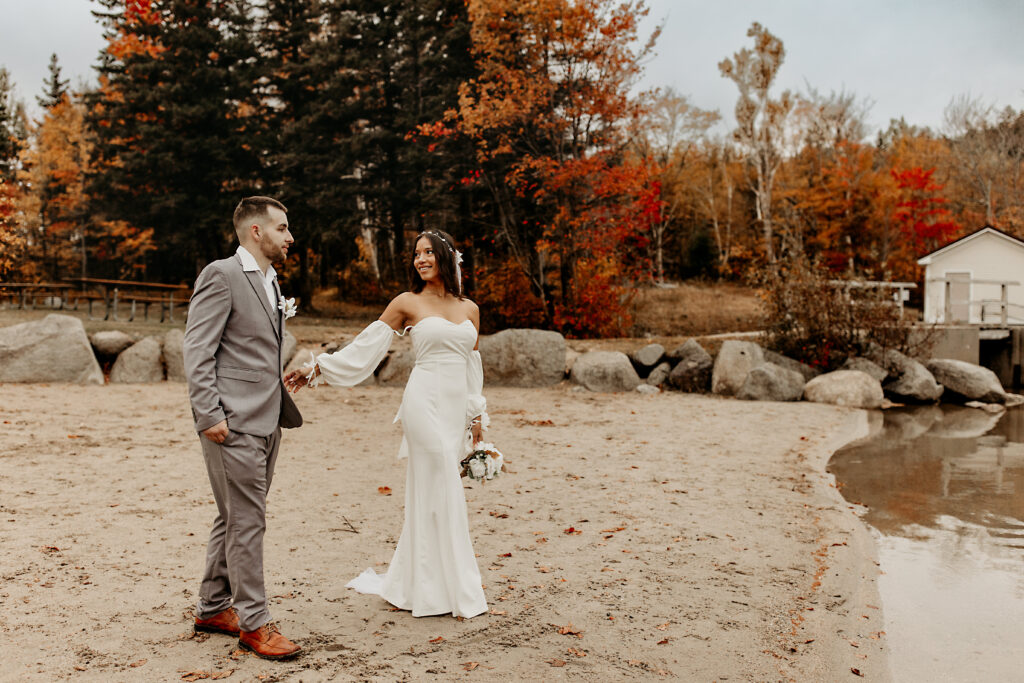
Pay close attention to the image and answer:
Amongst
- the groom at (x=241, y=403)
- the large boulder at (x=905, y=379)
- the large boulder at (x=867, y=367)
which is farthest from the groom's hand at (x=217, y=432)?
the large boulder at (x=905, y=379)

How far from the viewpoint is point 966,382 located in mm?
17984

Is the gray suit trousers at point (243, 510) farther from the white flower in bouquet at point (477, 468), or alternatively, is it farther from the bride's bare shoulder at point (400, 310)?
the white flower in bouquet at point (477, 468)

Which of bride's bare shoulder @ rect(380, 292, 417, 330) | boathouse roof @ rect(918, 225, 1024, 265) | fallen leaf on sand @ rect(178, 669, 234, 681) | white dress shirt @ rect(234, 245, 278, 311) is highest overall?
boathouse roof @ rect(918, 225, 1024, 265)

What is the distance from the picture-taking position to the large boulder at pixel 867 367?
56.7ft

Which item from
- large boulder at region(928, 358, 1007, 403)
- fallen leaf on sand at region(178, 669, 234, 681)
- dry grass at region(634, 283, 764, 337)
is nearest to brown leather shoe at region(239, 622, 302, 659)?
fallen leaf on sand at region(178, 669, 234, 681)

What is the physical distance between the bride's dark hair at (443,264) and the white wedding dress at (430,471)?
230 mm

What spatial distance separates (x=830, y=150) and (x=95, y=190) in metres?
32.7

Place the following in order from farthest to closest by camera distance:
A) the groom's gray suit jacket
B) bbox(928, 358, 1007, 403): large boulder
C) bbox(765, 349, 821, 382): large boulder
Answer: bbox(928, 358, 1007, 403): large boulder
bbox(765, 349, 821, 382): large boulder
the groom's gray suit jacket

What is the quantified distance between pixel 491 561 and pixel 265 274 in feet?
9.11

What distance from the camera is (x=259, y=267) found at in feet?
14.1

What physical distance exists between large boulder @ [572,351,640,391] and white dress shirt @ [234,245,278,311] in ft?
40.1

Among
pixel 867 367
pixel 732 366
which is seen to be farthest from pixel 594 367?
pixel 867 367

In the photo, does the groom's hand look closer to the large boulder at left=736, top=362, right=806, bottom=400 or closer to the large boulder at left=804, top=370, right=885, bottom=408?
the large boulder at left=736, top=362, right=806, bottom=400

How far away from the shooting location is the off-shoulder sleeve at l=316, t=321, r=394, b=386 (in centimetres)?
472
